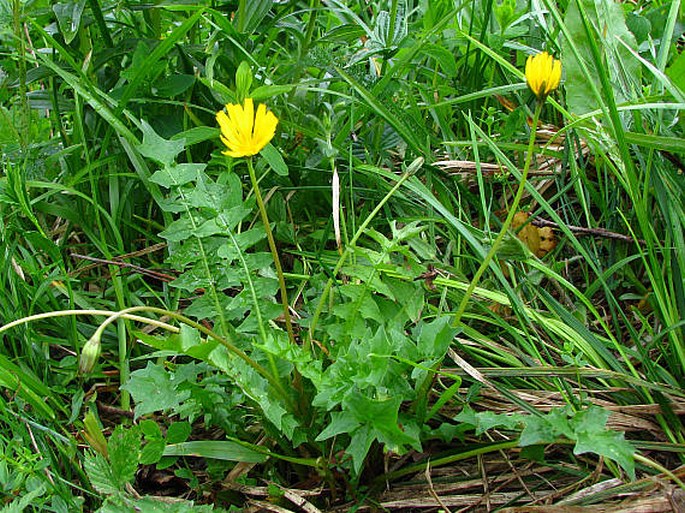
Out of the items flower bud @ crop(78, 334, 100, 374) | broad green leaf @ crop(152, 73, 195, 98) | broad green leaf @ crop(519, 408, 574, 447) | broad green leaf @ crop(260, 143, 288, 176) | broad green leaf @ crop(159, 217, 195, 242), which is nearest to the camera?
flower bud @ crop(78, 334, 100, 374)

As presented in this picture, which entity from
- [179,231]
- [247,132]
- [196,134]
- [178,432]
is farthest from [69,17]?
[178,432]

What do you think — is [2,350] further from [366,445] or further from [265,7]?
[265,7]

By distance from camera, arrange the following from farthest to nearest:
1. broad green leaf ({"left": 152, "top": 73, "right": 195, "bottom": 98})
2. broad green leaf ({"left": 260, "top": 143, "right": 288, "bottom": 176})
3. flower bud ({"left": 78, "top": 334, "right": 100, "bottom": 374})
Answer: broad green leaf ({"left": 152, "top": 73, "right": 195, "bottom": 98})
broad green leaf ({"left": 260, "top": 143, "right": 288, "bottom": 176})
flower bud ({"left": 78, "top": 334, "right": 100, "bottom": 374})

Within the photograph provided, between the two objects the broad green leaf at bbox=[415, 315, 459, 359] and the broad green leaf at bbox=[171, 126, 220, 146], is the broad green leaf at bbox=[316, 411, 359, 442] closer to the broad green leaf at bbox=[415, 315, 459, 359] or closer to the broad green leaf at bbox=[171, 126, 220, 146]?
the broad green leaf at bbox=[415, 315, 459, 359]

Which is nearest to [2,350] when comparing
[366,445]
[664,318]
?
[366,445]

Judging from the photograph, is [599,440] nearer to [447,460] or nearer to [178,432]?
[447,460]

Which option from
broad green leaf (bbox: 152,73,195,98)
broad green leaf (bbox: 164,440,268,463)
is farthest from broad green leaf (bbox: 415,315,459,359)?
broad green leaf (bbox: 152,73,195,98)

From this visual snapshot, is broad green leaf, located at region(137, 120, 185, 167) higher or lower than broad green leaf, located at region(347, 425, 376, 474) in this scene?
higher

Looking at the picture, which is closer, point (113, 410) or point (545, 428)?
point (545, 428)

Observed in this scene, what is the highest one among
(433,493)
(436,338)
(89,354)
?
(89,354)

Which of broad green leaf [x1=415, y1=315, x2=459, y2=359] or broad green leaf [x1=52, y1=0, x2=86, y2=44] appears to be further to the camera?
broad green leaf [x1=52, y1=0, x2=86, y2=44]

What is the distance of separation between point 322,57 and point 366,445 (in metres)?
1.03

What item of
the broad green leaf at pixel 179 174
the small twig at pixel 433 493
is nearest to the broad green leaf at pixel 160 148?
the broad green leaf at pixel 179 174

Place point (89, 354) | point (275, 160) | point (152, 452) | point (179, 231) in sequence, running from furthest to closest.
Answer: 1. point (275, 160)
2. point (179, 231)
3. point (152, 452)
4. point (89, 354)
